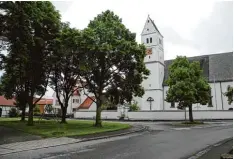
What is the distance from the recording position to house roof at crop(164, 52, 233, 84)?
53731 millimetres

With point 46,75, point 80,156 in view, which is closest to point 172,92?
point 46,75

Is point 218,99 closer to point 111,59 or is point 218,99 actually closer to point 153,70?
point 153,70

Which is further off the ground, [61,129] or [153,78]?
[153,78]

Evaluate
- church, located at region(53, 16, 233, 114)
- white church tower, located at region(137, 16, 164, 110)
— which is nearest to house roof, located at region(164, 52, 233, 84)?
church, located at region(53, 16, 233, 114)

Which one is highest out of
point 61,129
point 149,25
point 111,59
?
point 149,25

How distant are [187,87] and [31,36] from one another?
2082 cm

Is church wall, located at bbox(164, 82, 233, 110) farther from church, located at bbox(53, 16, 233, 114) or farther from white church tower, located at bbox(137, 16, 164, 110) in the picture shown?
white church tower, located at bbox(137, 16, 164, 110)

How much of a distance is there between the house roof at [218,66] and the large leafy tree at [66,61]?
34.0 metres

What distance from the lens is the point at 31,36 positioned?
1814 cm

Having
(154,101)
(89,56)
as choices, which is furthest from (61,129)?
(154,101)

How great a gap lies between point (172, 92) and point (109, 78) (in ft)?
35.5

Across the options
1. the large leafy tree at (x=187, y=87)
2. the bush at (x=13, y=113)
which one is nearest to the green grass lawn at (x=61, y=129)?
the large leafy tree at (x=187, y=87)

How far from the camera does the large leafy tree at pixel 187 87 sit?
32875mm

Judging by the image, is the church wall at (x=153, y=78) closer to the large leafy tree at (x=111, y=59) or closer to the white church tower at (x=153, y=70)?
the white church tower at (x=153, y=70)
